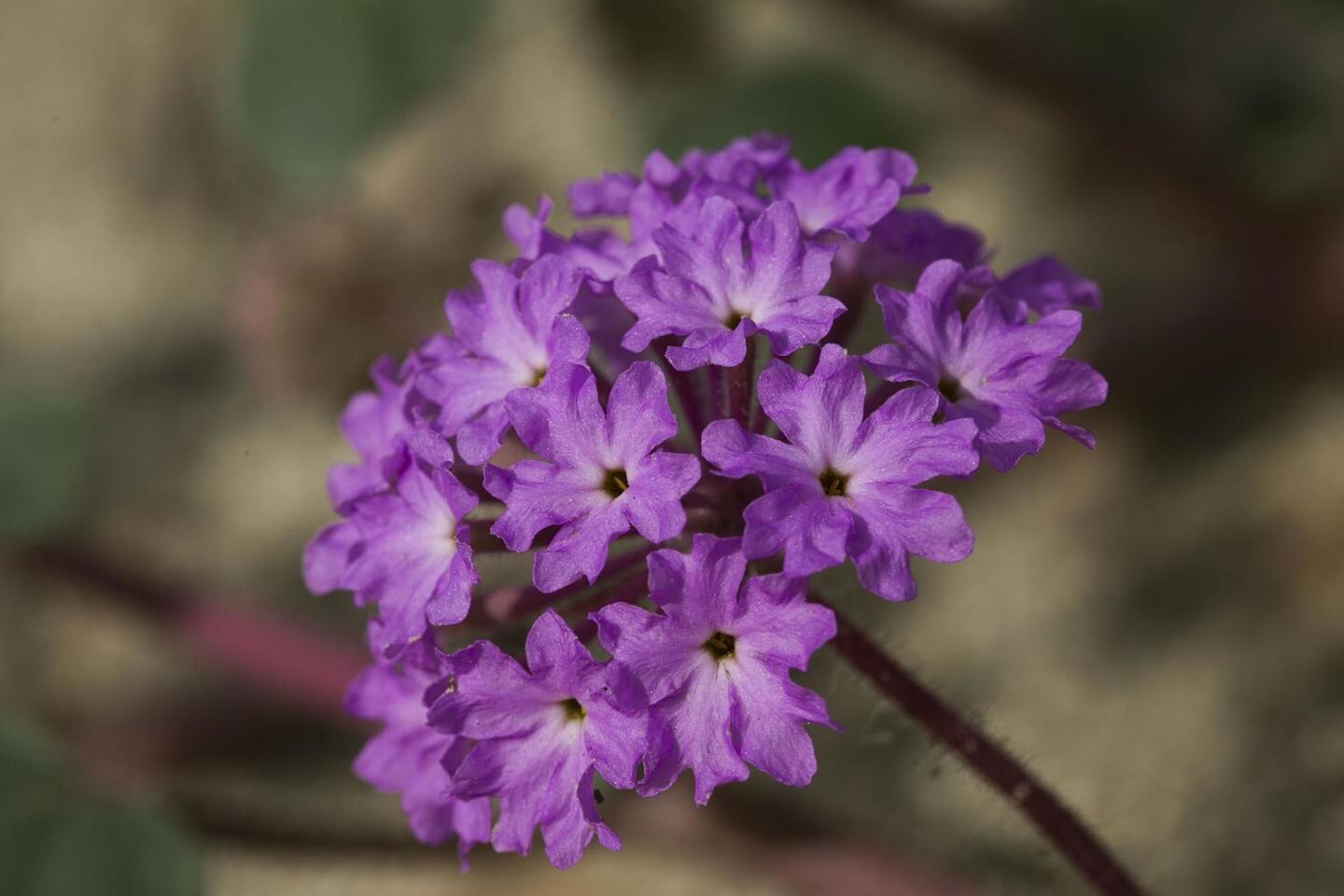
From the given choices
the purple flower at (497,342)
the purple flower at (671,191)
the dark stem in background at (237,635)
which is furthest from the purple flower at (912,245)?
the dark stem in background at (237,635)

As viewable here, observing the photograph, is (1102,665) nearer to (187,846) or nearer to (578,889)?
(578,889)

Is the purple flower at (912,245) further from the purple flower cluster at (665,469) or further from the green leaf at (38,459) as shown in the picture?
the green leaf at (38,459)

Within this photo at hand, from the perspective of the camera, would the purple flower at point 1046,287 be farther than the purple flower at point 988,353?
Yes

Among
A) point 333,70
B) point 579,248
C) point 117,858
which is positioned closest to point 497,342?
point 579,248

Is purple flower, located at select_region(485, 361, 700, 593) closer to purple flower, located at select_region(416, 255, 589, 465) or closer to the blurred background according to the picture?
purple flower, located at select_region(416, 255, 589, 465)

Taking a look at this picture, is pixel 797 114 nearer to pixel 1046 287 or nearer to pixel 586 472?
pixel 1046 287

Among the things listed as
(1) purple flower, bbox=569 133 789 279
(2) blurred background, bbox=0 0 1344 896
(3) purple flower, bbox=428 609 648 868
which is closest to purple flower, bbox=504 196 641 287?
(1) purple flower, bbox=569 133 789 279

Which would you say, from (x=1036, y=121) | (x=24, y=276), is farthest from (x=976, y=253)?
(x=24, y=276)
